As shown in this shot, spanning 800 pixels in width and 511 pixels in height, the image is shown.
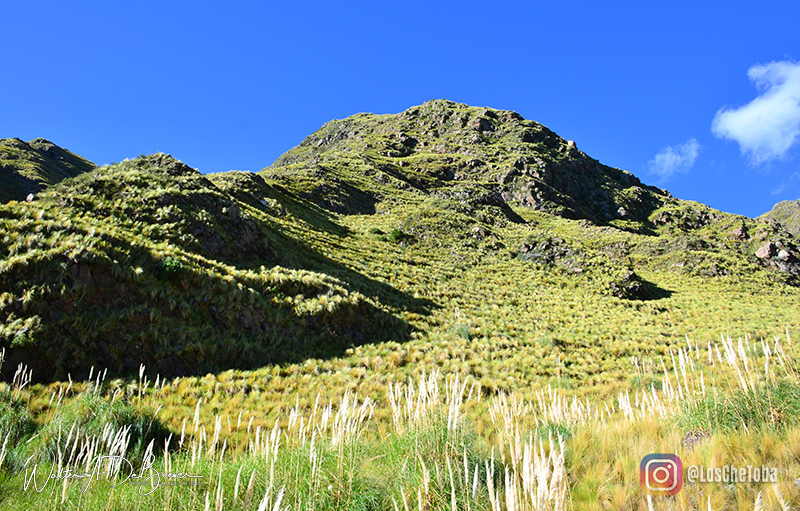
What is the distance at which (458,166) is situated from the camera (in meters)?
92.6

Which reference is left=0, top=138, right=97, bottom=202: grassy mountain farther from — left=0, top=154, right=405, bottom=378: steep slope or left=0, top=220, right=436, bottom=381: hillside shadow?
left=0, top=220, right=436, bottom=381: hillside shadow

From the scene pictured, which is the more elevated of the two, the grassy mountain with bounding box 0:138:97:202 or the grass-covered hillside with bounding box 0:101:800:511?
the grassy mountain with bounding box 0:138:97:202

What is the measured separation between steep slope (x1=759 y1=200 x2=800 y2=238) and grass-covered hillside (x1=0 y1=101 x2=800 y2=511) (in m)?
94.7

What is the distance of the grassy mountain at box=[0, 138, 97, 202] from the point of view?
46.8m

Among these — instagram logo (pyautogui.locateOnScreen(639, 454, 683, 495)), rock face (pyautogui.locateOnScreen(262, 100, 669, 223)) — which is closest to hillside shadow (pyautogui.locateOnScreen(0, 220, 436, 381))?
instagram logo (pyautogui.locateOnScreen(639, 454, 683, 495))

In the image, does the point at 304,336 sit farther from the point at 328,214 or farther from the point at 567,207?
the point at 567,207

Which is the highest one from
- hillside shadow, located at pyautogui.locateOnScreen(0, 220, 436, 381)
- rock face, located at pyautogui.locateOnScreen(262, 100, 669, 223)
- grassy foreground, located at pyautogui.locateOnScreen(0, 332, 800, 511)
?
rock face, located at pyautogui.locateOnScreen(262, 100, 669, 223)

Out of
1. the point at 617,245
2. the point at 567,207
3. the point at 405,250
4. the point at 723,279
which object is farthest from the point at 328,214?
the point at 567,207

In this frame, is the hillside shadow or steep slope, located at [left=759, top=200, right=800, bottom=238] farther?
steep slope, located at [left=759, top=200, right=800, bottom=238]

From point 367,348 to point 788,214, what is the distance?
169714 millimetres

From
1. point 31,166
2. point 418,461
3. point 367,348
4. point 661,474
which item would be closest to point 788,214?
point 367,348

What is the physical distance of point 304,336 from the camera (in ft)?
45.4

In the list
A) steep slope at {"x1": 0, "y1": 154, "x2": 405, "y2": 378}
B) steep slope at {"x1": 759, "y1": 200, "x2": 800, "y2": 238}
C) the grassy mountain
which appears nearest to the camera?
steep slope at {"x1": 0, "y1": 154, "x2": 405, "y2": 378}

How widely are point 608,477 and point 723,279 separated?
139 feet
